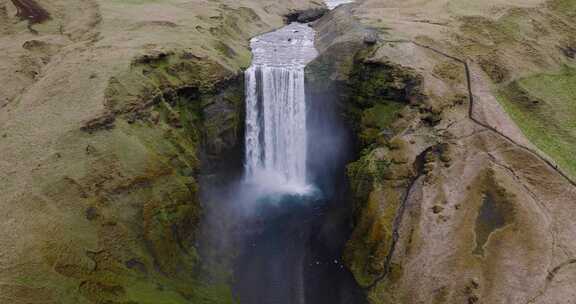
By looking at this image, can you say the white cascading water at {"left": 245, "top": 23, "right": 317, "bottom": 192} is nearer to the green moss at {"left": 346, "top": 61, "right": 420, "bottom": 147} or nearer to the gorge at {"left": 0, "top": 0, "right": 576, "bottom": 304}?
the gorge at {"left": 0, "top": 0, "right": 576, "bottom": 304}

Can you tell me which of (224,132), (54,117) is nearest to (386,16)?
(224,132)

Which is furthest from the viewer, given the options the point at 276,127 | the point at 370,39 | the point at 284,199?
the point at 370,39

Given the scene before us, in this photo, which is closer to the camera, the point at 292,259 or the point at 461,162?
the point at 292,259

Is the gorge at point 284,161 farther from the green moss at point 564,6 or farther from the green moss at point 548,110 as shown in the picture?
the green moss at point 564,6

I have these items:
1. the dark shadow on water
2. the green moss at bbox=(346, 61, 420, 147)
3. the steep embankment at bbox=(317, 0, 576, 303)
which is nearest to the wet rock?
the steep embankment at bbox=(317, 0, 576, 303)

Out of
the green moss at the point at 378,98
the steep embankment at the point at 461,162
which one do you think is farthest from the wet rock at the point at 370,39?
the green moss at the point at 378,98

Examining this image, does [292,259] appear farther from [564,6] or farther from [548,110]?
[564,6]

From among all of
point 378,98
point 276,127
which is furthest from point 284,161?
point 378,98
